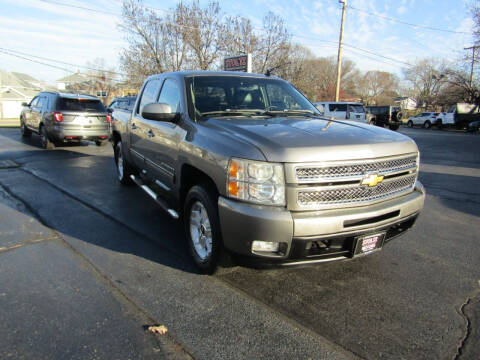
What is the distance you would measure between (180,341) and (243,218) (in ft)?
3.06

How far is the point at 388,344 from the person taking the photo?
2.32 m

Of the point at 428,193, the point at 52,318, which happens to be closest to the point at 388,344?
the point at 52,318

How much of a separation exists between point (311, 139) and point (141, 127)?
2950 millimetres

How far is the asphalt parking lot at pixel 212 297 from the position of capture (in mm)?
2285

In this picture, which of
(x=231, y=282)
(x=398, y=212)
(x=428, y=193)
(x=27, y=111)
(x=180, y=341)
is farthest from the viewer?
(x=27, y=111)

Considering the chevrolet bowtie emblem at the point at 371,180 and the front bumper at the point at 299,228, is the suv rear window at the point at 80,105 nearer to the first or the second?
the front bumper at the point at 299,228

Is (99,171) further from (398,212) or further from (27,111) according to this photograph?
(27,111)

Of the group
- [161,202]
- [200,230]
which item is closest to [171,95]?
[161,202]

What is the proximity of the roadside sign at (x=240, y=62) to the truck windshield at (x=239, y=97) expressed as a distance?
608 inches

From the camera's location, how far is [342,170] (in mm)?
2611

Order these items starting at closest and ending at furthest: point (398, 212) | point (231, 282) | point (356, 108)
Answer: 1. point (398, 212)
2. point (231, 282)
3. point (356, 108)

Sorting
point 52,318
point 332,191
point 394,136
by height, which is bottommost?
point 52,318

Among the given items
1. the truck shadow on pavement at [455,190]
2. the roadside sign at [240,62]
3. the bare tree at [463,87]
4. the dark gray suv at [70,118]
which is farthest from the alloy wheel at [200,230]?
the bare tree at [463,87]

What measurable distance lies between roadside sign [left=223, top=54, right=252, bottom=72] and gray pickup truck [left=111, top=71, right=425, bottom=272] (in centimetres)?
1640
